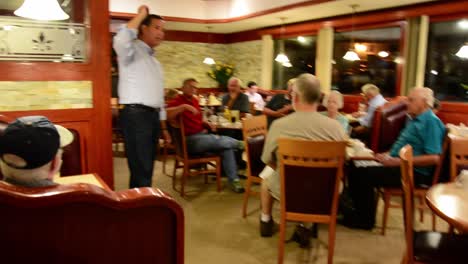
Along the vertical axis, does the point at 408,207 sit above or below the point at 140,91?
below

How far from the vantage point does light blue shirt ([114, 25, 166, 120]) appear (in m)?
2.87

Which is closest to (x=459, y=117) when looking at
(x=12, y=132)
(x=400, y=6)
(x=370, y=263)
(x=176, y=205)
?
(x=400, y=6)

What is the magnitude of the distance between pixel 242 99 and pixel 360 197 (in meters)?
2.69

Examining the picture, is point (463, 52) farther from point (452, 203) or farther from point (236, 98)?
point (452, 203)

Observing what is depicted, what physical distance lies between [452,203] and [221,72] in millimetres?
8620

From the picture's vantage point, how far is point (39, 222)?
3.24 feet

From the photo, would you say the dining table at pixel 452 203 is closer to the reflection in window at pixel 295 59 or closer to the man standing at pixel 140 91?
the man standing at pixel 140 91

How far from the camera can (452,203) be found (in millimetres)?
1908

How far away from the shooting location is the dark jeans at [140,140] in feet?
9.67

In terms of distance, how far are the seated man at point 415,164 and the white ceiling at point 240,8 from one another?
302 centimetres

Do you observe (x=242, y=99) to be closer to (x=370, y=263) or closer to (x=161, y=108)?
(x=161, y=108)

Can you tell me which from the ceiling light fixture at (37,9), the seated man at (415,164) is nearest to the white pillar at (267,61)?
the seated man at (415,164)

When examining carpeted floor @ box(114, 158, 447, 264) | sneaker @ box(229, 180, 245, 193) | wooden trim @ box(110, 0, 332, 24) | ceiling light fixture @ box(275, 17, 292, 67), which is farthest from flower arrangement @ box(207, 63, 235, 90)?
carpeted floor @ box(114, 158, 447, 264)

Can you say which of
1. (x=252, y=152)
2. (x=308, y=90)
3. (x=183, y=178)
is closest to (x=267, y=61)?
(x=183, y=178)
